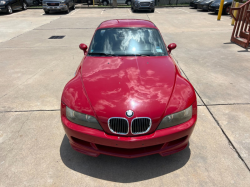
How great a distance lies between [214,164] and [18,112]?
141 inches

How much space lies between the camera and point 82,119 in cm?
230

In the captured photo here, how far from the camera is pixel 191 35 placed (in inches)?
378

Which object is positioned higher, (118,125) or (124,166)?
(118,125)

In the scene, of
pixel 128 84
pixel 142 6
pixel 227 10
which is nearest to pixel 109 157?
pixel 128 84

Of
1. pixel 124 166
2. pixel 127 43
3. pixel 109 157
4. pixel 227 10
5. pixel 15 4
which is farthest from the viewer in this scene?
pixel 15 4

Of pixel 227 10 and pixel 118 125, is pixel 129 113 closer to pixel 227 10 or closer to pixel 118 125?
pixel 118 125

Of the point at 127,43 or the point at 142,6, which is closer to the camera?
the point at 127,43

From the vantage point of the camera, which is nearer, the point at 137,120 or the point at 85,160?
the point at 137,120

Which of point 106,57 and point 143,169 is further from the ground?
point 106,57

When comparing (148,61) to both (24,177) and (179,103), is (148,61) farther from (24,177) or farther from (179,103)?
(24,177)

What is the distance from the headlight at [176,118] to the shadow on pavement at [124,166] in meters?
0.67

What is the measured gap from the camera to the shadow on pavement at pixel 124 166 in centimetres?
244

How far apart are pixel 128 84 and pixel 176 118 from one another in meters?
0.79

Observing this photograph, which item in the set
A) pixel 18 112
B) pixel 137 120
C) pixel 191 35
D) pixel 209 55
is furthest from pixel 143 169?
pixel 191 35
